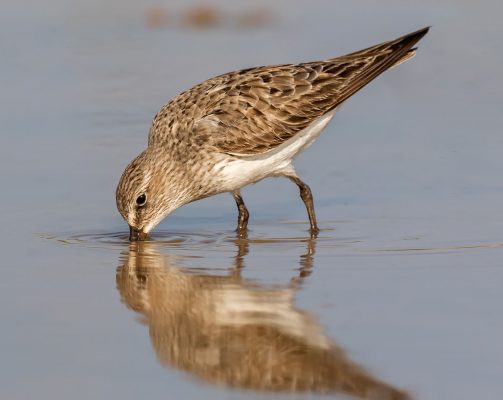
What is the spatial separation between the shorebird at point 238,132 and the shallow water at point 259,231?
1.04 feet

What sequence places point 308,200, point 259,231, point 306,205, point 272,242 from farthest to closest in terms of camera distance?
point 308,200 < point 306,205 < point 259,231 < point 272,242

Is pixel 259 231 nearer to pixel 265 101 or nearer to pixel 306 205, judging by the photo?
pixel 306 205

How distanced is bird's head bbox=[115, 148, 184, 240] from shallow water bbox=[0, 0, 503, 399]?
194mm

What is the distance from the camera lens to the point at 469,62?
14.3 meters

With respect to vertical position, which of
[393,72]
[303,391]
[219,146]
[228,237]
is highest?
[393,72]

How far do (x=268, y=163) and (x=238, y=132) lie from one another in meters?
0.36

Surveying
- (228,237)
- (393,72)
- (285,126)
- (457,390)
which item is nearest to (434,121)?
(393,72)

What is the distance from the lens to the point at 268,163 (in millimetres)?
10180

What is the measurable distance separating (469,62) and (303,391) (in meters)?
8.77

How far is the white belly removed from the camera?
9.98 m

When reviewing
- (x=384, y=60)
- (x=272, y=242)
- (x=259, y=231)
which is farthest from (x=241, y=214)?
(x=384, y=60)

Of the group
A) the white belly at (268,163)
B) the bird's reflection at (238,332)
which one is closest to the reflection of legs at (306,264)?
the bird's reflection at (238,332)

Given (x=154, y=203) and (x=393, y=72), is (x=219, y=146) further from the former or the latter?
(x=393, y=72)

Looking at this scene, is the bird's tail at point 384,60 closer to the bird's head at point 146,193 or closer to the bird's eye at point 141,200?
the bird's head at point 146,193
